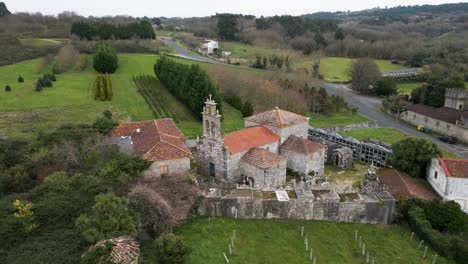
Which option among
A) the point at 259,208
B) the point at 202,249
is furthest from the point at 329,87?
the point at 202,249

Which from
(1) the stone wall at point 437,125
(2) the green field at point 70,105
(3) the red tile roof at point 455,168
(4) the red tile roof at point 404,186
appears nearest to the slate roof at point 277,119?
(4) the red tile roof at point 404,186

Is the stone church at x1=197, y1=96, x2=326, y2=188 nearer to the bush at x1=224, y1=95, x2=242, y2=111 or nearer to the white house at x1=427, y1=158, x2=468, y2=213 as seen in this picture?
the white house at x1=427, y1=158, x2=468, y2=213

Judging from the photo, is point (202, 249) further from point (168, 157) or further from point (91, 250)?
point (168, 157)

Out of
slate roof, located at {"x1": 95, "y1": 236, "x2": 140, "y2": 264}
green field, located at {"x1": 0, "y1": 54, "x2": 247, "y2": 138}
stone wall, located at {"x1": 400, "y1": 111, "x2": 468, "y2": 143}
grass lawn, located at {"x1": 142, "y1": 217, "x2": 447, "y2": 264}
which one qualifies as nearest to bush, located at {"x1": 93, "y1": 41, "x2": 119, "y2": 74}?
green field, located at {"x1": 0, "y1": 54, "x2": 247, "y2": 138}

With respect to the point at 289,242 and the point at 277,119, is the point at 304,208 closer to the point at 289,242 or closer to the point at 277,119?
the point at 289,242

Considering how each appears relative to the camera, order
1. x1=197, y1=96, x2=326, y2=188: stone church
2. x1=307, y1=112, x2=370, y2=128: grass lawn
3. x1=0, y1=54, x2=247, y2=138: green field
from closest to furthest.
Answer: x1=197, y1=96, x2=326, y2=188: stone church → x1=0, y1=54, x2=247, y2=138: green field → x1=307, y1=112, x2=370, y2=128: grass lawn

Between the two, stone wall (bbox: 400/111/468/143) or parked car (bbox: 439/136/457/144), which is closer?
parked car (bbox: 439/136/457/144)

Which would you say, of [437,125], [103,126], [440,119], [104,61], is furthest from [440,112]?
[104,61]
